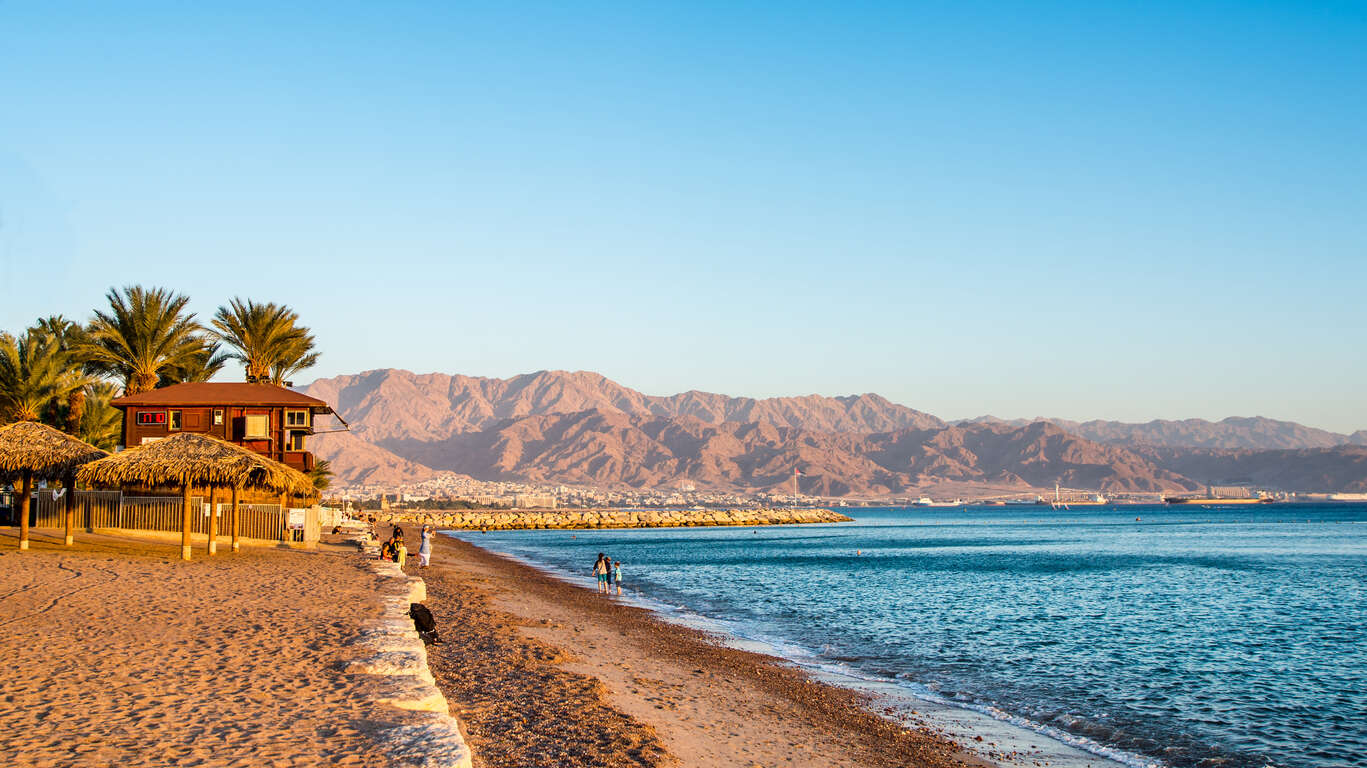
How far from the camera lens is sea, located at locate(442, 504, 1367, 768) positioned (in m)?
15.4

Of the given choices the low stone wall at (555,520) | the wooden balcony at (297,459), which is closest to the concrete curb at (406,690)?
the wooden balcony at (297,459)

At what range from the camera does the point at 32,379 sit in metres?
43.4

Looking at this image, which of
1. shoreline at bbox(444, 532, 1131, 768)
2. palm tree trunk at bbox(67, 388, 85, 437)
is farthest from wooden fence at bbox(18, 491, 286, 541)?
shoreline at bbox(444, 532, 1131, 768)

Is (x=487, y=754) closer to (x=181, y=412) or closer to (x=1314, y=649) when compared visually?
(x=1314, y=649)

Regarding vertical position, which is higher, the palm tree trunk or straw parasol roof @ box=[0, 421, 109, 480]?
the palm tree trunk

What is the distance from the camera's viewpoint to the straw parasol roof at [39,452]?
94.4 feet

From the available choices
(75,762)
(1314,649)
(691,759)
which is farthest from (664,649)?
(1314,649)

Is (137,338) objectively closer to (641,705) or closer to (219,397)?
(219,397)

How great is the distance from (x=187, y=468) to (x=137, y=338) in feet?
67.0

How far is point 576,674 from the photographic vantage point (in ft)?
53.3

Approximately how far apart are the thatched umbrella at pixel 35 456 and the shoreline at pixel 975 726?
70.3ft

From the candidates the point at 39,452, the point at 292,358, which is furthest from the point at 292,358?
the point at 39,452

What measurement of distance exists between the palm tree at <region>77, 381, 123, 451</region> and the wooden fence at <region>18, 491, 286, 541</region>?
1090 cm

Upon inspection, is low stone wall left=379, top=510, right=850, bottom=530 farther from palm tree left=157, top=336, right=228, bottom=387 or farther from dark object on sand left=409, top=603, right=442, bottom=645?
dark object on sand left=409, top=603, right=442, bottom=645
